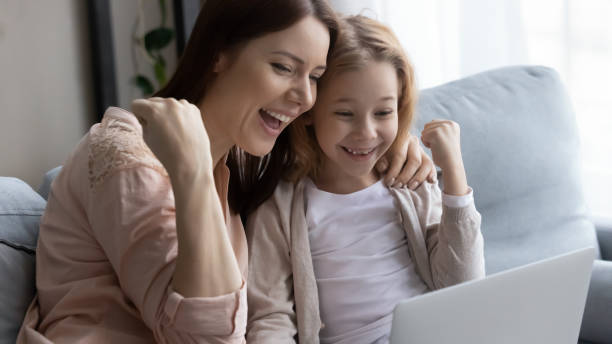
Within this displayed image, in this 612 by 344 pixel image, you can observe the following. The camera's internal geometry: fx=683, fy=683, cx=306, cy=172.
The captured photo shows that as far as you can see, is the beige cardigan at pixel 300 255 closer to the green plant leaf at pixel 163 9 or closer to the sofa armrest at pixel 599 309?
the sofa armrest at pixel 599 309

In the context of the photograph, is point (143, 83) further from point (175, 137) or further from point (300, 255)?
point (175, 137)

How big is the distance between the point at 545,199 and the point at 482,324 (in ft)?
3.45

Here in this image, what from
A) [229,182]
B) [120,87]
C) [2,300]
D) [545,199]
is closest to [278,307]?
[229,182]

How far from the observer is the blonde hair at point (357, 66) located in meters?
1.34

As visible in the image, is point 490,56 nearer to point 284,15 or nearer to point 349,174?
point 349,174

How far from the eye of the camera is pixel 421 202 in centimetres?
143

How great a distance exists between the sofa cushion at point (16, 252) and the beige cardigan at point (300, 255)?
403 mm

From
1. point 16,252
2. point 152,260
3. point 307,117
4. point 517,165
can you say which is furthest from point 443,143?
point 16,252

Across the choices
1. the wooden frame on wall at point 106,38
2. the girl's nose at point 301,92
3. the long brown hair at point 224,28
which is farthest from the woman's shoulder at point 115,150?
the wooden frame on wall at point 106,38

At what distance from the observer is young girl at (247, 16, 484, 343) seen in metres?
1.33

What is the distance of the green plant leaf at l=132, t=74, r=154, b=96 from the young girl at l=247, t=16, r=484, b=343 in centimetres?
208

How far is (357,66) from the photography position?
1328mm

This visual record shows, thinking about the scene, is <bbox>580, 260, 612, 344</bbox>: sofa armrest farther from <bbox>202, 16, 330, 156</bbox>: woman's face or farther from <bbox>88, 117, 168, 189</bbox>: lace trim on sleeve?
<bbox>88, 117, 168, 189</bbox>: lace trim on sleeve

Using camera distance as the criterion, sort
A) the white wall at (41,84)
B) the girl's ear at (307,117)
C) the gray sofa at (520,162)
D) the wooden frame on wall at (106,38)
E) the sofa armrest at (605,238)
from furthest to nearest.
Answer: the wooden frame on wall at (106,38)
the white wall at (41,84)
the sofa armrest at (605,238)
the gray sofa at (520,162)
the girl's ear at (307,117)
